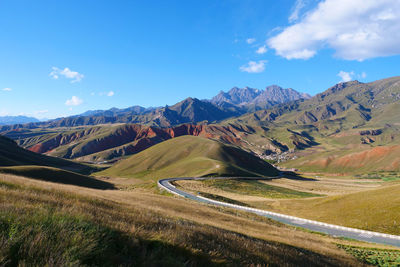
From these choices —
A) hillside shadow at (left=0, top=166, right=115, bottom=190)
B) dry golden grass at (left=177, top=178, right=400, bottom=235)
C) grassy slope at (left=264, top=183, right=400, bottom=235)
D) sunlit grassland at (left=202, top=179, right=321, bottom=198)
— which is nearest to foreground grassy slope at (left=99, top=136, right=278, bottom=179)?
sunlit grassland at (left=202, top=179, right=321, bottom=198)

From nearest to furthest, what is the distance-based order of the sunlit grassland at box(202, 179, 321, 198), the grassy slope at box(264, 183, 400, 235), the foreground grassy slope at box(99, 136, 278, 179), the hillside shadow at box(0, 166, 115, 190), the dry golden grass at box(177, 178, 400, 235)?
the grassy slope at box(264, 183, 400, 235), the dry golden grass at box(177, 178, 400, 235), the hillside shadow at box(0, 166, 115, 190), the sunlit grassland at box(202, 179, 321, 198), the foreground grassy slope at box(99, 136, 278, 179)

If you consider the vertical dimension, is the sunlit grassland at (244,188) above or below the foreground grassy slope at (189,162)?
below

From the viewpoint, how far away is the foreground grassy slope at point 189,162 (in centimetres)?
13061

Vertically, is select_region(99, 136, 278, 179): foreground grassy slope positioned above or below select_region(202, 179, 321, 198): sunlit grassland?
above

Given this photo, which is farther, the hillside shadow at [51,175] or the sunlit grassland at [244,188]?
the sunlit grassland at [244,188]

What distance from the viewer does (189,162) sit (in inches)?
5531

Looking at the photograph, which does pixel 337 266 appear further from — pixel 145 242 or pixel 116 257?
pixel 116 257

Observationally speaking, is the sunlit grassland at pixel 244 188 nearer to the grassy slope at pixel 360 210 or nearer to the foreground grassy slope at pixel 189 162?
the foreground grassy slope at pixel 189 162

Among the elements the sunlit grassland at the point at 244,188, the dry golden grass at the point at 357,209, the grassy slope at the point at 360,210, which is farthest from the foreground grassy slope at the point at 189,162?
the grassy slope at the point at 360,210

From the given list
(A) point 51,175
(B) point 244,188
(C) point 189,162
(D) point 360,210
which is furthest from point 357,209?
(C) point 189,162

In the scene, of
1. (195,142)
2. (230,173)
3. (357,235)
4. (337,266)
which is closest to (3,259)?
(337,266)

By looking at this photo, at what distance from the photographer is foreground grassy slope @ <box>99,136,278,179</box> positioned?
13061cm

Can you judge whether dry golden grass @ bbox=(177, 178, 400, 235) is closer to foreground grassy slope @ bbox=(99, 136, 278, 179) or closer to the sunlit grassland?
the sunlit grassland

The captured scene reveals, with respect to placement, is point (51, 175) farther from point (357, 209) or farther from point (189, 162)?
point (357, 209)
